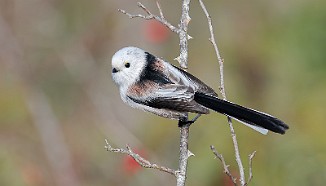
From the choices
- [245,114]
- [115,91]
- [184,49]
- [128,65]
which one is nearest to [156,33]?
[115,91]

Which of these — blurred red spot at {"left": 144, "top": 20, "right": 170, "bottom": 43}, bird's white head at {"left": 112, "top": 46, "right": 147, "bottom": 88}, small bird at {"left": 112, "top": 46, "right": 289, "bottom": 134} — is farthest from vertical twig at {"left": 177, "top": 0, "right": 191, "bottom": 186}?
blurred red spot at {"left": 144, "top": 20, "right": 170, "bottom": 43}

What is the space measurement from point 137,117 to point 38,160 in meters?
1.31

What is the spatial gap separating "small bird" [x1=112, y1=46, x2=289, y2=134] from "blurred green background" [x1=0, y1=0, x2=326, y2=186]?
7.78 ft

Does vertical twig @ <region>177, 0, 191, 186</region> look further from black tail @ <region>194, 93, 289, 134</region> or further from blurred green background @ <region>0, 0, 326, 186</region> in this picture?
blurred green background @ <region>0, 0, 326, 186</region>

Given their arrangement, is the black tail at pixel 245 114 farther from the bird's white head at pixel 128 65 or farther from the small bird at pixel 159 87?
the bird's white head at pixel 128 65

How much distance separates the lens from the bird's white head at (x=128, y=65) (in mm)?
4406

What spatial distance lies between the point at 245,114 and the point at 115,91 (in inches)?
200

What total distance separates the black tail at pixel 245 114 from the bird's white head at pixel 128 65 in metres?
0.45

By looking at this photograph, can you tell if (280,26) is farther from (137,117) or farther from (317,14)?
(137,117)

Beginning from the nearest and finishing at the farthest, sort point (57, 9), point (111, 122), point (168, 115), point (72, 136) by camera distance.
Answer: point (168, 115) < point (111, 122) < point (72, 136) < point (57, 9)

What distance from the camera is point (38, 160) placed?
811cm

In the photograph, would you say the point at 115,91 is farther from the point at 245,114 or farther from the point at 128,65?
the point at 245,114

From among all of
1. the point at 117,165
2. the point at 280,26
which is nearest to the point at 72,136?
the point at 117,165

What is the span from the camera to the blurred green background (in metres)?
7.06
